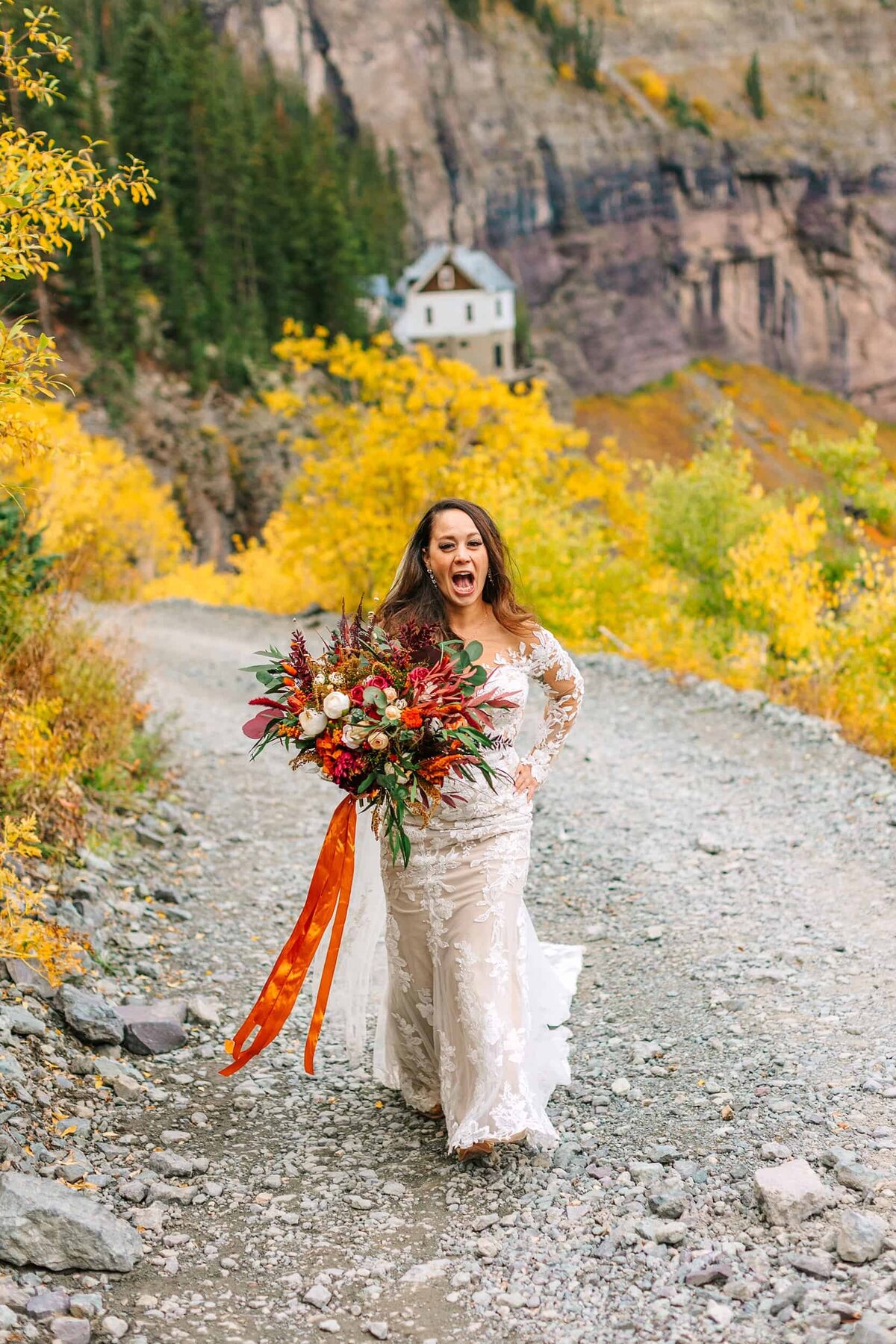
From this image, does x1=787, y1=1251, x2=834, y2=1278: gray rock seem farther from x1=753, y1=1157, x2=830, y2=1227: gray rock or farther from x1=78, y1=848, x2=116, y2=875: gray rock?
x1=78, y1=848, x2=116, y2=875: gray rock

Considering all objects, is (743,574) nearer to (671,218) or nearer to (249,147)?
(249,147)

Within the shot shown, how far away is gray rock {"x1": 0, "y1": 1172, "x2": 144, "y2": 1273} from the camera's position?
3375 millimetres

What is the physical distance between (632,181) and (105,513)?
75781 millimetres

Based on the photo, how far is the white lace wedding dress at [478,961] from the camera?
4047 millimetres

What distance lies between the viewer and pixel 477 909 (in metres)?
4.14

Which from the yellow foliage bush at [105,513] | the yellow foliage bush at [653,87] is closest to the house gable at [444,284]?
the yellow foliage bush at [105,513]

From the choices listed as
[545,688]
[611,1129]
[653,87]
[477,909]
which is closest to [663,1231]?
[611,1129]

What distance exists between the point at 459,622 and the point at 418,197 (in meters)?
85.5

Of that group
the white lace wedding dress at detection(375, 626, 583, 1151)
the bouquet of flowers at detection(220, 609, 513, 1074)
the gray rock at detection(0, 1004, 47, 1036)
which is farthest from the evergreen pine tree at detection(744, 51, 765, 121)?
the gray rock at detection(0, 1004, 47, 1036)

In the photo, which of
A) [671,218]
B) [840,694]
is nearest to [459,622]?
[840,694]

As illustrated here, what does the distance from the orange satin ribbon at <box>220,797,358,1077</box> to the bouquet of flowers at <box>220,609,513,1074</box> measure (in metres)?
0.16

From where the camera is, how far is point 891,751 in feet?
30.7

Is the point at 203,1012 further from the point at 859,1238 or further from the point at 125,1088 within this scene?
the point at 859,1238

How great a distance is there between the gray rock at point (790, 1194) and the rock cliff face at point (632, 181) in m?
78.3
